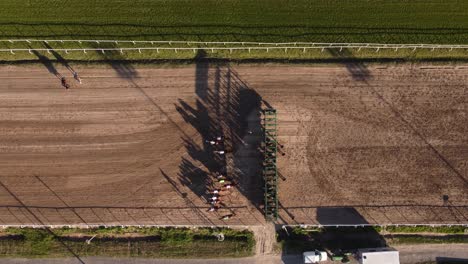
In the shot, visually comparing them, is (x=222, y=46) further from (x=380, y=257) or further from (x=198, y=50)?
(x=380, y=257)

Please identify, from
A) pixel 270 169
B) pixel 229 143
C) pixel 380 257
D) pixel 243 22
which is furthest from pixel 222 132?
pixel 380 257

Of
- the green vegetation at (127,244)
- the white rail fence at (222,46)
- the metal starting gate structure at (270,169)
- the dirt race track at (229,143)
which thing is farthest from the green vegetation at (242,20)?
the green vegetation at (127,244)

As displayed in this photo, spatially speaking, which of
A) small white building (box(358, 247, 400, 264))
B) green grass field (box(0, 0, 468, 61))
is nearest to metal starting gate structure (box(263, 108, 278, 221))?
green grass field (box(0, 0, 468, 61))

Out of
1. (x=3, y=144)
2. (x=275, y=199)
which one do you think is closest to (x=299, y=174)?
(x=275, y=199)

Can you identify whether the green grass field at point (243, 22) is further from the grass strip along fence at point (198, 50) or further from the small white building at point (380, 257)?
the small white building at point (380, 257)

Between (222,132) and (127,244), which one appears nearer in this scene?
(127,244)

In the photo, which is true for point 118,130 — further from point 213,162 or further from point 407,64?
point 407,64
